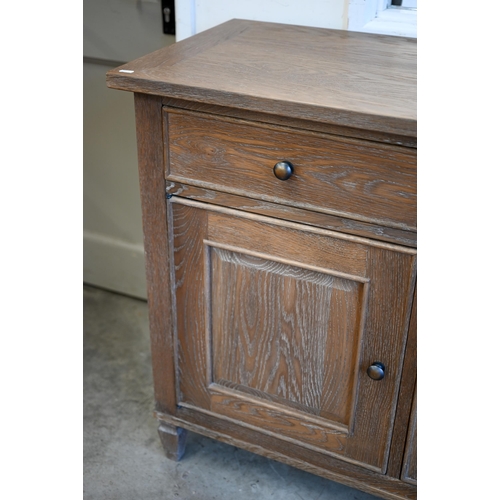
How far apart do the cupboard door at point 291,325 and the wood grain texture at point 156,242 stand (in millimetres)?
21

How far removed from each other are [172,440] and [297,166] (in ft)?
2.28

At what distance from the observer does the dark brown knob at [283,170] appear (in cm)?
87

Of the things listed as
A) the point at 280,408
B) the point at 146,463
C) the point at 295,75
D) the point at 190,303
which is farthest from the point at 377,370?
the point at 146,463

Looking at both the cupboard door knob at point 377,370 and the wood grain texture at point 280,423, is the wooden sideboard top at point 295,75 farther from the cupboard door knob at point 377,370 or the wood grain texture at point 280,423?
the wood grain texture at point 280,423

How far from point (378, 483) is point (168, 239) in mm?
556

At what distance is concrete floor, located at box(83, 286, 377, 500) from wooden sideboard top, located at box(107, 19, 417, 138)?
2.60ft

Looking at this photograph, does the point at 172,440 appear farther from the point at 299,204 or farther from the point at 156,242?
the point at 299,204

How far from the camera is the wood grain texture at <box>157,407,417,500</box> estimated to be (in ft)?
3.45

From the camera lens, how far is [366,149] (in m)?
0.81

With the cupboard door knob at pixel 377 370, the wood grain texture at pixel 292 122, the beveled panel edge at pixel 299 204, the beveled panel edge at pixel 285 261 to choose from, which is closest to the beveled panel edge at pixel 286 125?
the wood grain texture at pixel 292 122
